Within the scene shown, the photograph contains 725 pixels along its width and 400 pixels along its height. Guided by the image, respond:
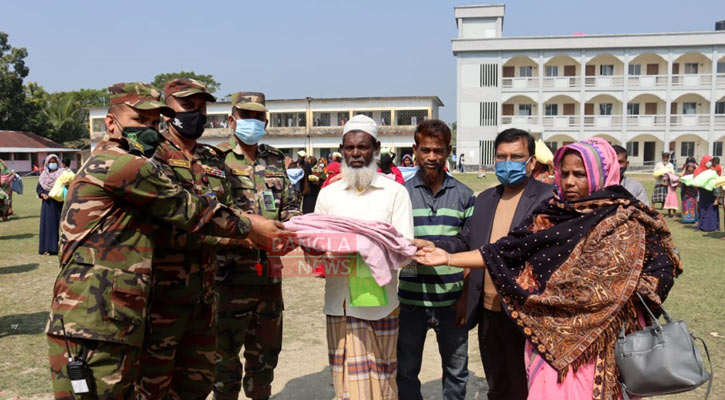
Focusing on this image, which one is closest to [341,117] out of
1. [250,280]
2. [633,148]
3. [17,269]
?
[633,148]

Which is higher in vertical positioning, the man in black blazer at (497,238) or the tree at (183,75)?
the tree at (183,75)

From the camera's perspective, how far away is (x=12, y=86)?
1907 inches

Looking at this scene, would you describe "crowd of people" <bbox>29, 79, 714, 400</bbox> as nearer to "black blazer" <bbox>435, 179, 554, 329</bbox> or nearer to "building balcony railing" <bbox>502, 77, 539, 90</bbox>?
"black blazer" <bbox>435, 179, 554, 329</bbox>

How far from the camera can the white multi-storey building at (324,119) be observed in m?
51.0

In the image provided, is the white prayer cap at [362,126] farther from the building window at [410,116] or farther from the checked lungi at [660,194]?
the building window at [410,116]

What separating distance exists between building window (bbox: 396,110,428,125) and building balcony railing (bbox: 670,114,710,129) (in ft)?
70.1

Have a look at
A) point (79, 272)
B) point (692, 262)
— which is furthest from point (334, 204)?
point (692, 262)

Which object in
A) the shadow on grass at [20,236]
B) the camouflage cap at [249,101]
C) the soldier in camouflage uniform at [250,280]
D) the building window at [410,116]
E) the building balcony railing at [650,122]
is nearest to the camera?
the soldier in camouflage uniform at [250,280]

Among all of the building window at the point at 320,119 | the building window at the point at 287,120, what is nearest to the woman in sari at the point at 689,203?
the building window at the point at 320,119

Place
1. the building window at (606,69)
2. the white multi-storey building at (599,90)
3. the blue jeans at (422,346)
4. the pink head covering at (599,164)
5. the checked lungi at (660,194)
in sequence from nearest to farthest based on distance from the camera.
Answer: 1. the pink head covering at (599,164)
2. the blue jeans at (422,346)
3. the checked lungi at (660,194)
4. the white multi-storey building at (599,90)
5. the building window at (606,69)

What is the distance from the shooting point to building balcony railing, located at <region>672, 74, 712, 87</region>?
45031 millimetres

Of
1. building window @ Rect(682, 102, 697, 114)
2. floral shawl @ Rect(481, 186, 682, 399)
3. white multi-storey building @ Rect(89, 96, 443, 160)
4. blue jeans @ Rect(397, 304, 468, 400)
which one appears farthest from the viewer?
white multi-storey building @ Rect(89, 96, 443, 160)

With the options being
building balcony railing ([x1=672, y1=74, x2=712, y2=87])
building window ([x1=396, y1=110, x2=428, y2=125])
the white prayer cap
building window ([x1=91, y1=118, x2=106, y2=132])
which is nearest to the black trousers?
the white prayer cap

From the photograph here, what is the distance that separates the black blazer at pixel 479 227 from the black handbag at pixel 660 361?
103 cm
